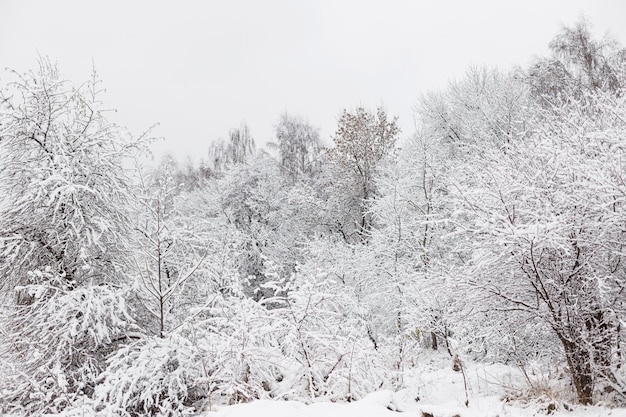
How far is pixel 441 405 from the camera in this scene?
4.99 m

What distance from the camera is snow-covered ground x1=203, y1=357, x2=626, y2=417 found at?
12.2 ft

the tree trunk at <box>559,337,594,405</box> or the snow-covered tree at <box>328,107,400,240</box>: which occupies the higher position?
the snow-covered tree at <box>328,107,400,240</box>

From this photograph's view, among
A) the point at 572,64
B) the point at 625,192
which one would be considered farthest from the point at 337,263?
the point at 572,64

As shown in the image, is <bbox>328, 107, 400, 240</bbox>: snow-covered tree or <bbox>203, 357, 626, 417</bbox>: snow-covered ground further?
<bbox>328, 107, 400, 240</bbox>: snow-covered tree

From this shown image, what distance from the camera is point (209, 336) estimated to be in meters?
6.43

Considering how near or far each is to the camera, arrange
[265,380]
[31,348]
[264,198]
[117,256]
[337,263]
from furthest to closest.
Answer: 1. [264,198]
2. [337,263]
3. [117,256]
4. [31,348]
5. [265,380]

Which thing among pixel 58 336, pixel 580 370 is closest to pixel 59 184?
pixel 58 336

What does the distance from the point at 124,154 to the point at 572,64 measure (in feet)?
69.3

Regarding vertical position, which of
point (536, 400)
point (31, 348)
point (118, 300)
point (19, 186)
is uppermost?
point (19, 186)

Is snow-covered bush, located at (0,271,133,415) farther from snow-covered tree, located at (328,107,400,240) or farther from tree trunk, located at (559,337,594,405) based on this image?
snow-covered tree, located at (328,107,400,240)

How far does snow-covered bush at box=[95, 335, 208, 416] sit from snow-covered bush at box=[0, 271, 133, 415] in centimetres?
81

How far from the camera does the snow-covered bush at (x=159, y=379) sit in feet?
19.0

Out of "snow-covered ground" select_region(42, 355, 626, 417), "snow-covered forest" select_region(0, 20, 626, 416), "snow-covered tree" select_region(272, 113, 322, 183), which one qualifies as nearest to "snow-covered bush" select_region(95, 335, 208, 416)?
"snow-covered forest" select_region(0, 20, 626, 416)

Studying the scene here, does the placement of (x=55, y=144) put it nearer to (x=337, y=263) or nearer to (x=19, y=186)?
(x=19, y=186)
